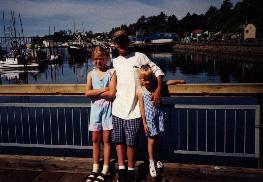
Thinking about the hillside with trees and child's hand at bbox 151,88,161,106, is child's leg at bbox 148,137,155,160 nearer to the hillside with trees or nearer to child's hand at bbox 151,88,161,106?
child's hand at bbox 151,88,161,106

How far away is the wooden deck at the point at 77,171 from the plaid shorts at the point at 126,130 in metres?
0.58

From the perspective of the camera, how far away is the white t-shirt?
3.92 metres

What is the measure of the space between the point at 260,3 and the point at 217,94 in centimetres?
8038

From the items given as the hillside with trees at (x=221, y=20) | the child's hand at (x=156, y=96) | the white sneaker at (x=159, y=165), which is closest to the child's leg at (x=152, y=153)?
the white sneaker at (x=159, y=165)

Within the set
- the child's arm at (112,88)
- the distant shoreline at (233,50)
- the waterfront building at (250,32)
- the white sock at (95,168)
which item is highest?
the waterfront building at (250,32)

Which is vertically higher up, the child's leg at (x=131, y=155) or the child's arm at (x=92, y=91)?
the child's arm at (x=92, y=91)

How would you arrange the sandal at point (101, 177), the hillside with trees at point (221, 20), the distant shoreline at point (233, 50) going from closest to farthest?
the sandal at point (101, 177) < the distant shoreline at point (233, 50) < the hillside with trees at point (221, 20)

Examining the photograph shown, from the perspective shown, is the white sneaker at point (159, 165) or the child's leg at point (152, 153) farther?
the white sneaker at point (159, 165)

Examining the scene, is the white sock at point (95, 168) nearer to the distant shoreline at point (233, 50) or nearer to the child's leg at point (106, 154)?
the child's leg at point (106, 154)

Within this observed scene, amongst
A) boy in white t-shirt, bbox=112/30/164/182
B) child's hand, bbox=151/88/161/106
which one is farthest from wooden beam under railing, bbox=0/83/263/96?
boy in white t-shirt, bbox=112/30/164/182

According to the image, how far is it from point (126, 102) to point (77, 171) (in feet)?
4.56

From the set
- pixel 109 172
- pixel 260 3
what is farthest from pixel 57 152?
pixel 260 3

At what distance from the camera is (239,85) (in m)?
4.07

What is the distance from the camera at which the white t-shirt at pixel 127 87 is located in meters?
3.92
